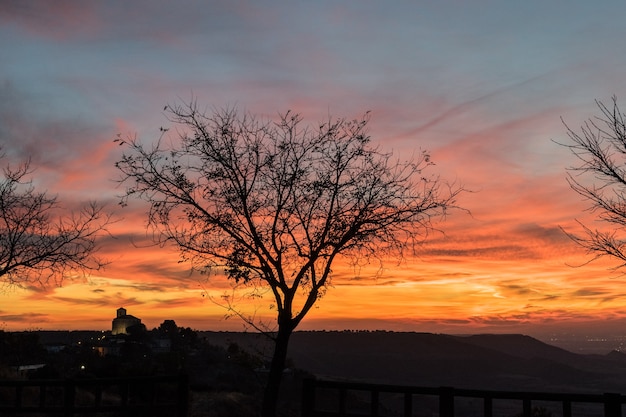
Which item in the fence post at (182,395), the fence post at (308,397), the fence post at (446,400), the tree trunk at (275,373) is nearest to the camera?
the fence post at (446,400)

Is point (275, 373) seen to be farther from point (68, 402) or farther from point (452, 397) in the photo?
point (452, 397)

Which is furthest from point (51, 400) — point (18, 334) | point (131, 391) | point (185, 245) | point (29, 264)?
point (18, 334)

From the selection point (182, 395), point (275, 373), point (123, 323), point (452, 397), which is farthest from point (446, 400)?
point (123, 323)

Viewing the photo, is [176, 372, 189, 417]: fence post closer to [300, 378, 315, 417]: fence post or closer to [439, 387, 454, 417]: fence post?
[300, 378, 315, 417]: fence post

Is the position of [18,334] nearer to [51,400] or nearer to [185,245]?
[51,400]

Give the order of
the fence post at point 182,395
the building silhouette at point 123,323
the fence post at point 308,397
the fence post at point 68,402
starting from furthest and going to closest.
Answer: the building silhouette at point 123,323 → the fence post at point 182,395 → the fence post at point 68,402 → the fence post at point 308,397

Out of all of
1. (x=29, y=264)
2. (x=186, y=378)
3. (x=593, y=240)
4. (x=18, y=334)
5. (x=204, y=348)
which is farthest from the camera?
(x=204, y=348)

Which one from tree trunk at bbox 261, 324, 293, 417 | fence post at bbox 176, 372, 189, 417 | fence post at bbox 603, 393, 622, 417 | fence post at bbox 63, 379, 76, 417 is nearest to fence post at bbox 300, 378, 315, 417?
fence post at bbox 176, 372, 189, 417

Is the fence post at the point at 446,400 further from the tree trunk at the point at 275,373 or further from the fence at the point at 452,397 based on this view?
the tree trunk at the point at 275,373

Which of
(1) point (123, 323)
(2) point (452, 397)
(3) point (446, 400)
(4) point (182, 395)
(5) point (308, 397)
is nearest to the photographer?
(3) point (446, 400)

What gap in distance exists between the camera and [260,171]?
19.5m

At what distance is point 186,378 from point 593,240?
1138 centimetres

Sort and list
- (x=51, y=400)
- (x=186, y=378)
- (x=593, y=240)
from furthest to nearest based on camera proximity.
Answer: (x=51, y=400) < (x=593, y=240) < (x=186, y=378)

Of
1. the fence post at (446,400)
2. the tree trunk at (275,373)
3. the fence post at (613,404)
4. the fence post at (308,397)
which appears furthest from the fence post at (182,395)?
the fence post at (613,404)
